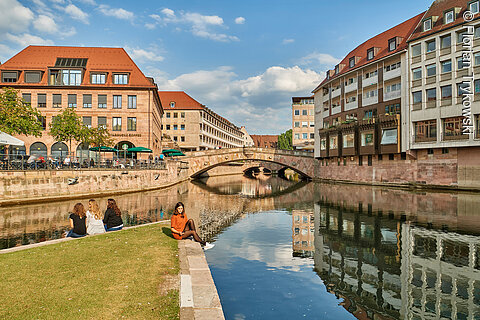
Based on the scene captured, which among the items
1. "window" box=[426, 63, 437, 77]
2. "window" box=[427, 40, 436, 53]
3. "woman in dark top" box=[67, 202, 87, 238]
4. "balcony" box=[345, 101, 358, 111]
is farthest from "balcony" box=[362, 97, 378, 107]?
"woman in dark top" box=[67, 202, 87, 238]

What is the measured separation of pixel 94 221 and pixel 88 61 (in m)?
44.7

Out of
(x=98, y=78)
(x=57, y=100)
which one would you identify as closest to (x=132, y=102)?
(x=98, y=78)

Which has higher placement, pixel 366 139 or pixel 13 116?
pixel 13 116

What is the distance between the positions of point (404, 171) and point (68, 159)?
35.5m

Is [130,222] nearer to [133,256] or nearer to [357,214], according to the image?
[133,256]

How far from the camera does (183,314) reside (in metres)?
5.35

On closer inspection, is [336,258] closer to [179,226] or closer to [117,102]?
[179,226]

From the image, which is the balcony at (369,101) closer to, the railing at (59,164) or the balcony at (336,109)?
the balcony at (336,109)

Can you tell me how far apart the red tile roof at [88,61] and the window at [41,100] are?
4.89 feet

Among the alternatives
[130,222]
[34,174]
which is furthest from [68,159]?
[130,222]

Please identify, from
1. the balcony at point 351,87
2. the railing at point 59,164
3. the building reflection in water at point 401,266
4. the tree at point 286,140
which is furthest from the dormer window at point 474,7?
the tree at point 286,140

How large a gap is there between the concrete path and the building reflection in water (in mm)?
3265

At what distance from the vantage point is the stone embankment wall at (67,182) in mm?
24797

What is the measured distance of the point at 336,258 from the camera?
38.0ft
